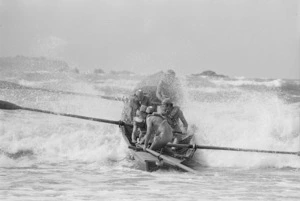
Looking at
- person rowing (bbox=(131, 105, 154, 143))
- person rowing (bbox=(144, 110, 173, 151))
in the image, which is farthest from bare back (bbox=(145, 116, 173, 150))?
person rowing (bbox=(131, 105, 154, 143))

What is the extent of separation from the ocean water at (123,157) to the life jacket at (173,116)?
2.36ft

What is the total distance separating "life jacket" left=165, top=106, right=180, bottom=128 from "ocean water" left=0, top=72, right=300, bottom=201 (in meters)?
0.72

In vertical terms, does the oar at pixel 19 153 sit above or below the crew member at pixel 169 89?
below

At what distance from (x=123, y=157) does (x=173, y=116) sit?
1393 mm

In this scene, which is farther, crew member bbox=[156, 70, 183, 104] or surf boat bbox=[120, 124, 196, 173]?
crew member bbox=[156, 70, 183, 104]

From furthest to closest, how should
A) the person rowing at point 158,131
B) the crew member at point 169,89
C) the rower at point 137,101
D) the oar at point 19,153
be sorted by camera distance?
the crew member at point 169,89, the rower at point 137,101, the oar at point 19,153, the person rowing at point 158,131

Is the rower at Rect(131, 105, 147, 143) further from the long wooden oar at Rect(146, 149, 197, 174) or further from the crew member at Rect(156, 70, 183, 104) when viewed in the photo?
the crew member at Rect(156, 70, 183, 104)

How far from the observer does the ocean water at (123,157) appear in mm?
6805

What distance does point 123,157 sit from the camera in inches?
406

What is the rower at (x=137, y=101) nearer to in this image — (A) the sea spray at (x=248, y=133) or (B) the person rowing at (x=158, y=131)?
(A) the sea spray at (x=248, y=133)

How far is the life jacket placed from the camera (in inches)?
376

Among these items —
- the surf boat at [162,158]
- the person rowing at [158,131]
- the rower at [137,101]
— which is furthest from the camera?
the rower at [137,101]

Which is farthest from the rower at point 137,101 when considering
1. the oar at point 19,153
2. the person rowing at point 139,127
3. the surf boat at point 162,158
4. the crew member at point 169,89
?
the oar at point 19,153

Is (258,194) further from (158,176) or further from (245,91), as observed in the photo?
(245,91)
